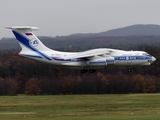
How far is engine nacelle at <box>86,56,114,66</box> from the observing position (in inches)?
2002

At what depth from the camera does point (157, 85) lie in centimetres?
7606

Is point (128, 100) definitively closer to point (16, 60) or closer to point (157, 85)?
point (157, 85)

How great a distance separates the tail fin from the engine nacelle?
169 inches

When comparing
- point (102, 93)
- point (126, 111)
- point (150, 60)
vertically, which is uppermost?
point (150, 60)

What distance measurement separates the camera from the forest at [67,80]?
7550 cm

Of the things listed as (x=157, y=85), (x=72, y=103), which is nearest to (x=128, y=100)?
(x=72, y=103)

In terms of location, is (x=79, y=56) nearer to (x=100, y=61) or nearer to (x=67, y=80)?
(x=100, y=61)

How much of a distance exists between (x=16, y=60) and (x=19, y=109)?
3225 cm

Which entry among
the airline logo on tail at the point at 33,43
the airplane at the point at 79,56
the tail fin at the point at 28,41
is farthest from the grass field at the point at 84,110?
the airline logo on tail at the point at 33,43

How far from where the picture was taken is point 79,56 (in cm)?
5172

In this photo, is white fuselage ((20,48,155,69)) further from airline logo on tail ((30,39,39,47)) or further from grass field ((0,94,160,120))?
grass field ((0,94,160,120))

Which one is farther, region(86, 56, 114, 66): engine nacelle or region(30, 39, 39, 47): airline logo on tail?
region(30, 39, 39, 47): airline logo on tail

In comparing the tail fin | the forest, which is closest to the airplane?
the tail fin

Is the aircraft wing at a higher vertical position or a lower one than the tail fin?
lower
